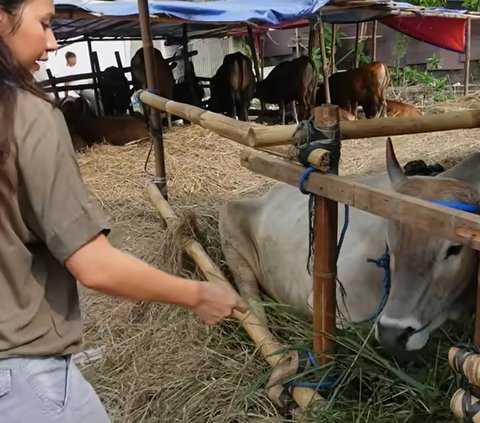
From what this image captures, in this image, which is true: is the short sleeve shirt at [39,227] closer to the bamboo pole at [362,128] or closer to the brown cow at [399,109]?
the bamboo pole at [362,128]

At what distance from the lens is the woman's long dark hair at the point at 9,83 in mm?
1388

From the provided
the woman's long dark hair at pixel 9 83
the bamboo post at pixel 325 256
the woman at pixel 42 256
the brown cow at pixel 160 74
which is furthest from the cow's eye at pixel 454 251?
the brown cow at pixel 160 74

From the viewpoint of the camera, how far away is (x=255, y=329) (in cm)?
330

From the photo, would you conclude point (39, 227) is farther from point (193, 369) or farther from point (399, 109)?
point (399, 109)

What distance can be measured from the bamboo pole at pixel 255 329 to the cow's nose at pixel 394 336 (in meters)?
0.36

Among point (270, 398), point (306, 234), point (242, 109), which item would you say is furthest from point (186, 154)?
point (270, 398)

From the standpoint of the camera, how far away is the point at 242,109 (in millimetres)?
12945

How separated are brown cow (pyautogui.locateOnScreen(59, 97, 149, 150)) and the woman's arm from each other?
923 cm

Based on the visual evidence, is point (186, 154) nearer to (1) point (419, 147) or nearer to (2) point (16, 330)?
(1) point (419, 147)

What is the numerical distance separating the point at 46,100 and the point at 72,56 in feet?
50.0

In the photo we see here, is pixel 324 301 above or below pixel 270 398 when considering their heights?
above

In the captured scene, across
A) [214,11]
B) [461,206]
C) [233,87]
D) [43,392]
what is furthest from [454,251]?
[233,87]

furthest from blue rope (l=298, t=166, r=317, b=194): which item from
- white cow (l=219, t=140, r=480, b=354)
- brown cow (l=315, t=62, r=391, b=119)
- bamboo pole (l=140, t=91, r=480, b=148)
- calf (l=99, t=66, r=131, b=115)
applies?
brown cow (l=315, t=62, r=391, b=119)

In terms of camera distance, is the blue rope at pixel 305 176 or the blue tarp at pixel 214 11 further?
the blue tarp at pixel 214 11
